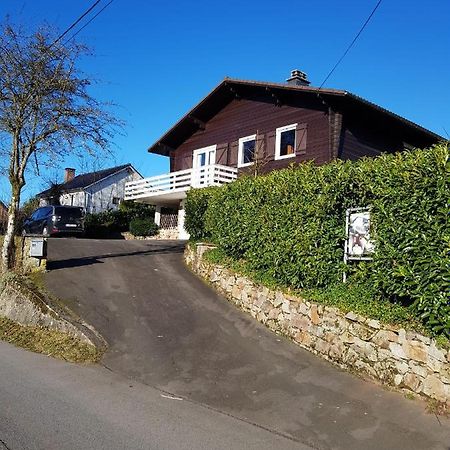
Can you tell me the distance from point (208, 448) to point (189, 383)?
2.23 meters

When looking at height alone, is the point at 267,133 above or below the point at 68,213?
above

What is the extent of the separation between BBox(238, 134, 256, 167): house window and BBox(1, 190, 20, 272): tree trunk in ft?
40.0

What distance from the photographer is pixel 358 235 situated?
322 inches

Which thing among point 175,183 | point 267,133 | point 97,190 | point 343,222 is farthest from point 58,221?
point 97,190

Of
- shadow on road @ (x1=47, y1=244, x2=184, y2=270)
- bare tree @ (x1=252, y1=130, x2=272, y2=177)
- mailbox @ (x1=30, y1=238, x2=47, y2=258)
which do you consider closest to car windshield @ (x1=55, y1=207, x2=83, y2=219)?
shadow on road @ (x1=47, y1=244, x2=184, y2=270)

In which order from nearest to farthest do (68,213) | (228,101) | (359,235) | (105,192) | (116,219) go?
(359,235) < (68,213) < (228,101) < (116,219) < (105,192)

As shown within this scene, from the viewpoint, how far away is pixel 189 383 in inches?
282

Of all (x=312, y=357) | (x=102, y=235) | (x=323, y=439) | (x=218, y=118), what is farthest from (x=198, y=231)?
(x=102, y=235)

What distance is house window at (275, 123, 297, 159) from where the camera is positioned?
20875mm

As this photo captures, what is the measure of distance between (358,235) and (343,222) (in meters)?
0.53

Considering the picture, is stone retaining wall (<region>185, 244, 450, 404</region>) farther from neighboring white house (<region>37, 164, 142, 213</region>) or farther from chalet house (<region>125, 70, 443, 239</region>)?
neighboring white house (<region>37, 164, 142, 213</region>)

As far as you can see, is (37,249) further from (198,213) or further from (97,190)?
(97,190)

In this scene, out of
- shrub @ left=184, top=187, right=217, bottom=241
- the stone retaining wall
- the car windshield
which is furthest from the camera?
the car windshield

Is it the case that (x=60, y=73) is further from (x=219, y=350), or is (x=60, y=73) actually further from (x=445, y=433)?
(x=445, y=433)
